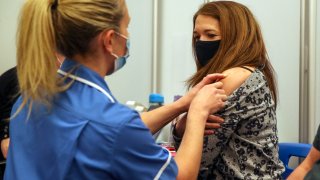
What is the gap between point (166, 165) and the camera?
85 cm

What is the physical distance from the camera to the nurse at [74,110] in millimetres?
784

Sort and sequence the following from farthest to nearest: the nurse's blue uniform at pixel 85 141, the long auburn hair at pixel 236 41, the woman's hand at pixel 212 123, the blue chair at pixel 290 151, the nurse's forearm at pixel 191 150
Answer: the blue chair at pixel 290 151
the long auburn hair at pixel 236 41
the woman's hand at pixel 212 123
the nurse's forearm at pixel 191 150
the nurse's blue uniform at pixel 85 141

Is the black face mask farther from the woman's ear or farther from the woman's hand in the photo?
the woman's ear

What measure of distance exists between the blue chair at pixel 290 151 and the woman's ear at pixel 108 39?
1244 mm

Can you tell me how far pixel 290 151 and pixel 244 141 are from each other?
0.81 metres

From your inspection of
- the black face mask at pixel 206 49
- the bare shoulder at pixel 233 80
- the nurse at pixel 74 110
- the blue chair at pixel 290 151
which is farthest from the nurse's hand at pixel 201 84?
the blue chair at pixel 290 151

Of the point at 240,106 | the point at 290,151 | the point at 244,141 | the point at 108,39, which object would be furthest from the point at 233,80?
the point at 290,151

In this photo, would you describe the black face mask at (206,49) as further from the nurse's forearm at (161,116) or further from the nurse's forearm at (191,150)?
the nurse's forearm at (191,150)

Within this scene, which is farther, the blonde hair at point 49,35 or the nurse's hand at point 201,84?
the nurse's hand at point 201,84

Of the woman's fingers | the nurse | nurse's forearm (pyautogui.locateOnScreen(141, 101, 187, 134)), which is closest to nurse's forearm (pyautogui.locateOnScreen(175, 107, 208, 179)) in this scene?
the nurse

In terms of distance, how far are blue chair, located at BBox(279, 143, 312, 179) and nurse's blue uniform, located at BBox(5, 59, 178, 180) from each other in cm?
114

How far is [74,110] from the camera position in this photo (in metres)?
0.81

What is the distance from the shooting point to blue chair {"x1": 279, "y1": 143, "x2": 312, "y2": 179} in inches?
71.4

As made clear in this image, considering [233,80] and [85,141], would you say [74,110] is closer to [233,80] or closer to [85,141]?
[85,141]
